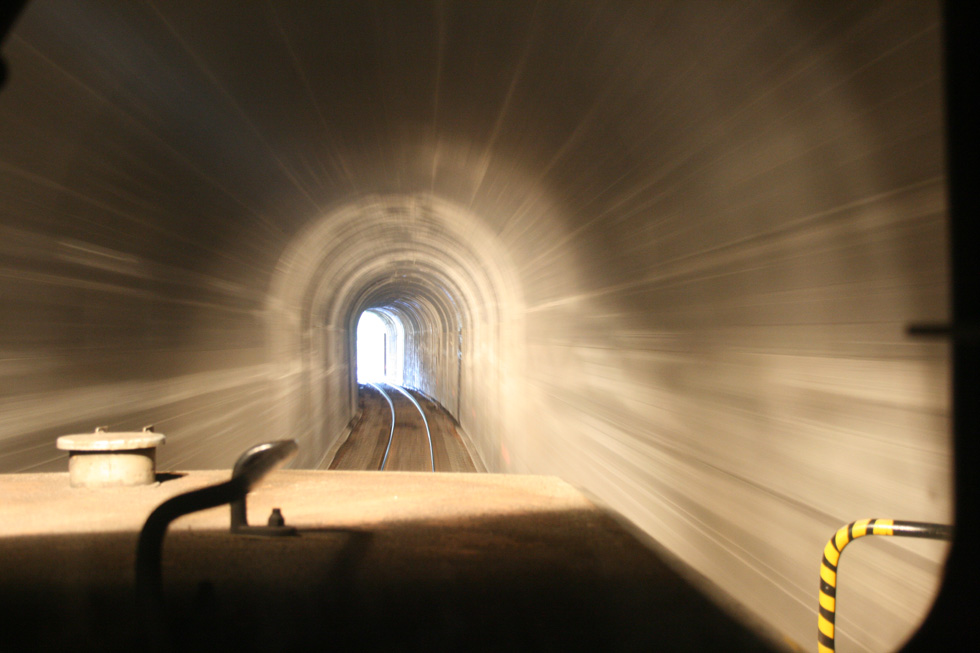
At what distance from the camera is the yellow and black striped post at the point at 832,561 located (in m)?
2.06

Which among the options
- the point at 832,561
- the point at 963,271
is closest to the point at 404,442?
the point at 832,561

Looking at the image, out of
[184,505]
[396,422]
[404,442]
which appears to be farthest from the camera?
[396,422]

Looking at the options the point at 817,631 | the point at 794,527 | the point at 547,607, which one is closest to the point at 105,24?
the point at 547,607

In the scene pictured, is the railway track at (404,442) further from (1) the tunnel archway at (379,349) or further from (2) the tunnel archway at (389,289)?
(1) the tunnel archway at (379,349)

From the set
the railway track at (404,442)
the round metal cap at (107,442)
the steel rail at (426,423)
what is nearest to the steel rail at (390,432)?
the railway track at (404,442)

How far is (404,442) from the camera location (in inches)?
667

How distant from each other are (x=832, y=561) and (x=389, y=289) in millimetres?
18789

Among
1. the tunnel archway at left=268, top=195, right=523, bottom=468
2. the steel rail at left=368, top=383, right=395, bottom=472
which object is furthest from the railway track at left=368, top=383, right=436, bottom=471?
the tunnel archway at left=268, top=195, right=523, bottom=468

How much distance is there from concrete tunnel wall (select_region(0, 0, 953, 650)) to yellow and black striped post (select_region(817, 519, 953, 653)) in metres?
0.11

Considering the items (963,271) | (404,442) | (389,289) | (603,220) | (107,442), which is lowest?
(404,442)

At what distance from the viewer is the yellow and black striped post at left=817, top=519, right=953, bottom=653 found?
2064 mm

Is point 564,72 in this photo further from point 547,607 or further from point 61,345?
point 61,345

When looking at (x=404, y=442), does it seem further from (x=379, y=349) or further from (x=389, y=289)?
(x=379, y=349)

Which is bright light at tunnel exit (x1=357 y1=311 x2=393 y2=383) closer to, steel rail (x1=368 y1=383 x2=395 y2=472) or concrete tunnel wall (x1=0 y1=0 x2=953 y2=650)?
steel rail (x1=368 y1=383 x2=395 y2=472)
